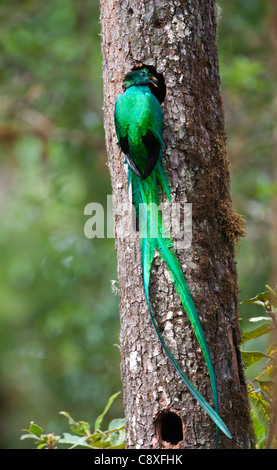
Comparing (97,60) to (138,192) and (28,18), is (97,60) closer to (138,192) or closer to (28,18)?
(28,18)

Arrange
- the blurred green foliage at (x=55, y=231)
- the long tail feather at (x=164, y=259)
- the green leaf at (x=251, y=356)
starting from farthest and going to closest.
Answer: the blurred green foliage at (x=55, y=231) → the green leaf at (x=251, y=356) → the long tail feather at (x=164, y=259)

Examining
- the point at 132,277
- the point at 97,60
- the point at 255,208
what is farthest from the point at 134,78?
the point at 255,208

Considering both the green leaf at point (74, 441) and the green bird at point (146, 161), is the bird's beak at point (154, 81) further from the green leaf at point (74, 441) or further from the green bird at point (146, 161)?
the green leaf at point (74, 441)

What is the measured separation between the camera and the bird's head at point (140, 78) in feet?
6.55

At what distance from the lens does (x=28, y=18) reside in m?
6.40

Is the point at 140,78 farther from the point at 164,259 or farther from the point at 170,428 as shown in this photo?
→ the point at 170,428

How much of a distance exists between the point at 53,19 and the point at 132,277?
5371mm

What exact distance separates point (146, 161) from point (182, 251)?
14.0 inches

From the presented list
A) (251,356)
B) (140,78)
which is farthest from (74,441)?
(140,78)

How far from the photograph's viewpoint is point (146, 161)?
1981 millimetres

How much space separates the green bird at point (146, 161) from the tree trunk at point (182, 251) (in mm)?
33

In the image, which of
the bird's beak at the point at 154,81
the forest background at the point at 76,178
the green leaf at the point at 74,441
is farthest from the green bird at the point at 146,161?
the forest background at the point at 76,178

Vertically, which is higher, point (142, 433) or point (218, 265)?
point (218, 265)

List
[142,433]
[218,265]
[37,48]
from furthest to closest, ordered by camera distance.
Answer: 1. [37,48]
2. [218,265]
3. [142,433]
